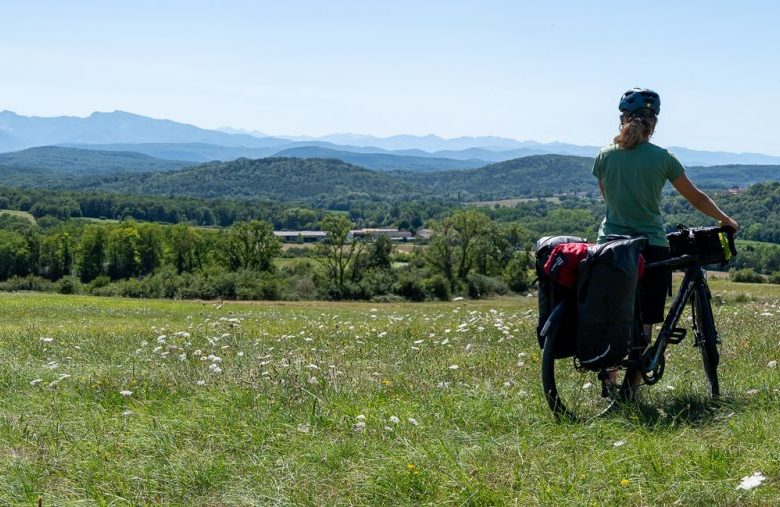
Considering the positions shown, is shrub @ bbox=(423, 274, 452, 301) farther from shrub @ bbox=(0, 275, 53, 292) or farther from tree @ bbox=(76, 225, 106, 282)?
tree @ bbox=(76, 225, 106, 282)

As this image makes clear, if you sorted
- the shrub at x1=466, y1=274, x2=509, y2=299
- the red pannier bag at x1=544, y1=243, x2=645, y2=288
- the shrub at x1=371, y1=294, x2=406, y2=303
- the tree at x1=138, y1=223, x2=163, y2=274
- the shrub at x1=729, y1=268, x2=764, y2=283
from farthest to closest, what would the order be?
the tree at x1=138, y1=223, x2=163, y2=274 < the shrub at x1=466, y1=274, x2=509, y2=299 < the shrub at x1=729, y1=268, x2=764, y2=283 < the shrub at x1=371, y1=294, x2=406, y2=303 < the red pannier bag at x1=544, y1=243, x2=645, y2=288

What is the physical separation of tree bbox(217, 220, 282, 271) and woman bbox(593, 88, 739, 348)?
79.9 meters

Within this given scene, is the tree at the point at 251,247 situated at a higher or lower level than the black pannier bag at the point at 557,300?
lower

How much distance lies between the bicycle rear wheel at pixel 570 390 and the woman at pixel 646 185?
0.56 m

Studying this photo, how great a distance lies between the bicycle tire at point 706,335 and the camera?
6.20m

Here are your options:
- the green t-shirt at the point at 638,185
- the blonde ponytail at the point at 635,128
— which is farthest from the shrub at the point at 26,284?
the blonde ponytail at the point at 635,128

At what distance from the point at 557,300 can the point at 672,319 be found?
1140 millimetres

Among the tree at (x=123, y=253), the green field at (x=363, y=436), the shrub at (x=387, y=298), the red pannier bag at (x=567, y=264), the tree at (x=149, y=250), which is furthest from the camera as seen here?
the tree at (x=149, y=250)

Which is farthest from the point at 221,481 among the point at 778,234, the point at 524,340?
the point at 778,234

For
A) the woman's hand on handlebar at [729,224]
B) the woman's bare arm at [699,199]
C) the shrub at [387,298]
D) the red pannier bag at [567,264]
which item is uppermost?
the woman's bare arm at [699,199]

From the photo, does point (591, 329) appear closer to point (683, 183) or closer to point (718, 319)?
point (683, 183)

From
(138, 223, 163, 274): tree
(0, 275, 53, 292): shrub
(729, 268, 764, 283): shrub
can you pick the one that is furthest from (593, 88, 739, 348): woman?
(138, 223, 163, 274): tree

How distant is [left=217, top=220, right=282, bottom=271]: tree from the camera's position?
8506 centimetres

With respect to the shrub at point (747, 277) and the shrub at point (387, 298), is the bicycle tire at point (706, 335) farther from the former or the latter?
the shrub at point (747, 277)
